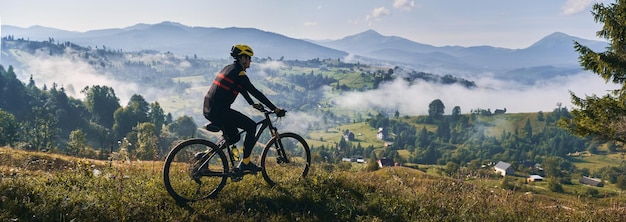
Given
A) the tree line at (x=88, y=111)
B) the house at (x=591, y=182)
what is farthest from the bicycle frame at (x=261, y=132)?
the house at (x=591, y=182)

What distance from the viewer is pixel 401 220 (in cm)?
794

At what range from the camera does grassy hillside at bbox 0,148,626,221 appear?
6.50m

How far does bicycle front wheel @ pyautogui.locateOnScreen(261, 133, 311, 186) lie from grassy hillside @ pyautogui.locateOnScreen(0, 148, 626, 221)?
0.34m

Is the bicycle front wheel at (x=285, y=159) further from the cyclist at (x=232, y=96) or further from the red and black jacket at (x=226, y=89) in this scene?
the red and black jacket at (x=226, y=89)

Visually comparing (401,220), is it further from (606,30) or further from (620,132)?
(606,30)

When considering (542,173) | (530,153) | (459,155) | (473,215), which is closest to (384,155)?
(459,155)

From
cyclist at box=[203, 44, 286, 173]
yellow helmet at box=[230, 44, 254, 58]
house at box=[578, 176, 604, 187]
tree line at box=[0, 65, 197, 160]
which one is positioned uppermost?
yellow helmet at box=[230, 44, 254, 58]

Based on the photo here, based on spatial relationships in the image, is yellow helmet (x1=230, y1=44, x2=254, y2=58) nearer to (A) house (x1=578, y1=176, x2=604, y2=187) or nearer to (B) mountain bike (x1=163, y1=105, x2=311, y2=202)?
(B) mountain bike (x1=163, y1=105, x2=311, y2=202)

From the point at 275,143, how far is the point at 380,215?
3019 mm

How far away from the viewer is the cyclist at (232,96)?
759 centimetres

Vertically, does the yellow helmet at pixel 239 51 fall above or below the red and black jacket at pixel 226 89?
above

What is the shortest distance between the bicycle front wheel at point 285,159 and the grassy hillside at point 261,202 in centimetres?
34

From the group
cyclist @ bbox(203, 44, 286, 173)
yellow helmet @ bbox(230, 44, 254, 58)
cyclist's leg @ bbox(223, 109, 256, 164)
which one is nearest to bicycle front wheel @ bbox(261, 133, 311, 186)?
cyclist's leg @ bbox(223, 109, 256, 164)

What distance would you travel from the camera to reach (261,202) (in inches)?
308
